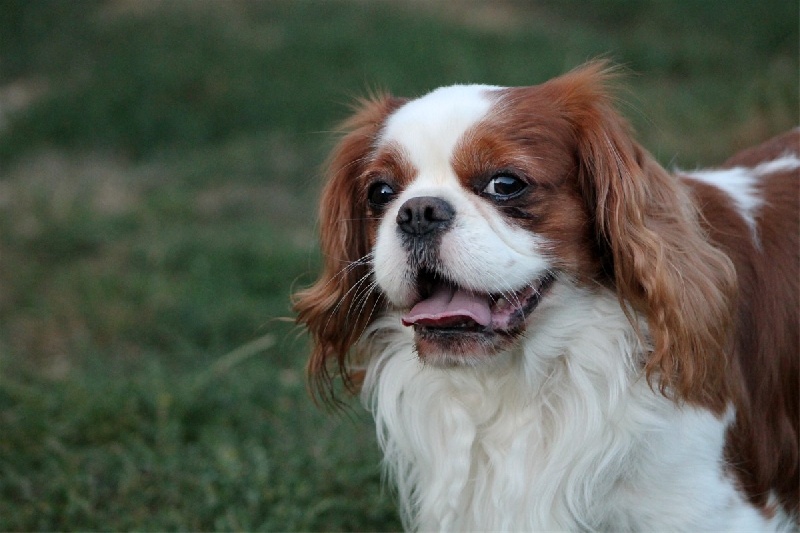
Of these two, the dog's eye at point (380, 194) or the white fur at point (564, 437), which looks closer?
the white fur at point (564, 437)

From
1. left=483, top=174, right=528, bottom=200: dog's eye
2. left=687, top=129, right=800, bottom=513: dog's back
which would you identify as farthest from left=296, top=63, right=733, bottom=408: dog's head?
left=687, top=129, right=800, bottom=513: dog's back

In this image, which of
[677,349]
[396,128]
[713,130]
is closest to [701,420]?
[677,349]

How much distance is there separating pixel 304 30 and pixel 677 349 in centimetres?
785

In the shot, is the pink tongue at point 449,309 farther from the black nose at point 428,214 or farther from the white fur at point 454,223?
the black nose at point 428,214

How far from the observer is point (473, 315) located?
278 cm

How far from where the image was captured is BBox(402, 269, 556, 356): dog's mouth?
9.18ft

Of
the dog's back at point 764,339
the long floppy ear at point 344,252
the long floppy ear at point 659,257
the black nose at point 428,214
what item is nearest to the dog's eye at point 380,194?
the long floppy ear at point 344,252

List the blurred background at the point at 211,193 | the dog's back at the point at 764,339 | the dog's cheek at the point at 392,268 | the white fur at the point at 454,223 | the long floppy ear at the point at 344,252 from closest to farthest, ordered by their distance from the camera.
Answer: the white fur at the point at 454,223 → the dog's cheek at the point at 392,268 → the dog's back at the point at 764,339 → the long floppy ear at the point at 344,252 → the blurred background at the point at 211,193

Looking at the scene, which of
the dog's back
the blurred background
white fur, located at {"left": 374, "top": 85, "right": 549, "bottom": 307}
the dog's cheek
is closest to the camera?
white fur, located at {"left": 374, "top": 85, "right": 549, "bottom": 307}

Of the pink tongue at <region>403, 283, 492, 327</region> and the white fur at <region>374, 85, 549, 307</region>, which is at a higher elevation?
the white fur at <region>374, 85, 549, 307</region>

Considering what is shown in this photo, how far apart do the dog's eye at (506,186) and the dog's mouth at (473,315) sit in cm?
24

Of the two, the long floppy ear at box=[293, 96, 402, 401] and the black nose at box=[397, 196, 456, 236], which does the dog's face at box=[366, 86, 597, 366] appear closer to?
the black nose at box=[397, 196, 456, 236]

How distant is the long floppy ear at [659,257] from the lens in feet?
8.98

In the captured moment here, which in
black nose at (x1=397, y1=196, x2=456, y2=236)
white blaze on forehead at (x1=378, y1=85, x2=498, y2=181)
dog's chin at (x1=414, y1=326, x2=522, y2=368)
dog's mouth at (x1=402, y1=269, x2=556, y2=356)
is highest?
white blaze on forehead at (x1=378, y1=85, x2=498, y2=181)
